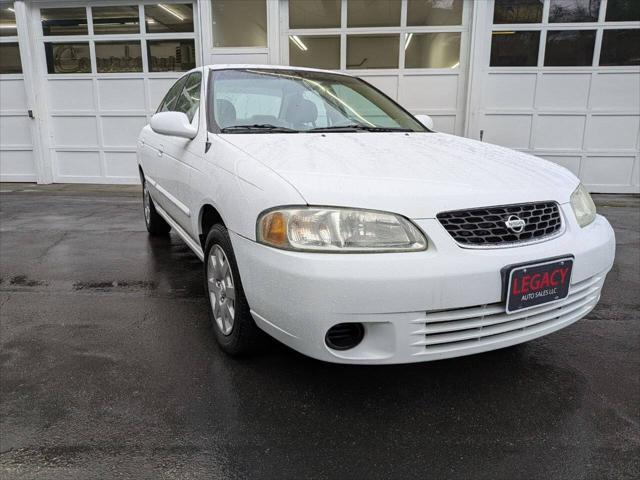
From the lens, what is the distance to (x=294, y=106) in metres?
3.13

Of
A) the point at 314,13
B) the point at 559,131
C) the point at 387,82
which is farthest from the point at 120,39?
the point at 559,131

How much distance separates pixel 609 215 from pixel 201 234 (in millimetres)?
5695

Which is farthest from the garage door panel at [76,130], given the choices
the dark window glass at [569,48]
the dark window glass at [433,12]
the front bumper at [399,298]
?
the front bumper at [399,298]

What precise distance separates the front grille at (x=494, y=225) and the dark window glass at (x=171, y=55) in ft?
24.1

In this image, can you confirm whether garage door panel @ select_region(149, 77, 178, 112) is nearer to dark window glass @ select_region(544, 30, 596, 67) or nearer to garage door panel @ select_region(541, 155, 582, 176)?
dark window glass @ select_region(544, 30, 596, 67)

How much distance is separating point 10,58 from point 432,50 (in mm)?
7030

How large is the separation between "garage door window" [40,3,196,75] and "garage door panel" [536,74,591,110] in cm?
553

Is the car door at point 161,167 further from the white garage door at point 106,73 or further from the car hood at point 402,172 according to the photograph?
the white garage door at point 106,73

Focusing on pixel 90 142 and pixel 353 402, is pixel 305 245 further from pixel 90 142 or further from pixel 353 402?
pixel 90 142

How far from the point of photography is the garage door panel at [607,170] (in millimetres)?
7801

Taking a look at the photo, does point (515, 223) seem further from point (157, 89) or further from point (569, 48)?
point (157, 89)

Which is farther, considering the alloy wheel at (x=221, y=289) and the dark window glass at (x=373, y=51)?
the dark window glass at (x=373, y=51)

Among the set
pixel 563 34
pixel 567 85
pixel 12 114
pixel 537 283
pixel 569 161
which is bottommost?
pixel 569 161

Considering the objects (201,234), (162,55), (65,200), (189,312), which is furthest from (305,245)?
(162,55)
